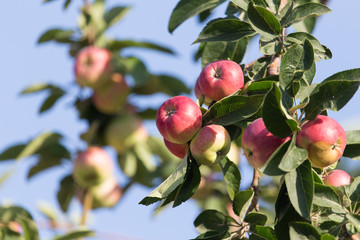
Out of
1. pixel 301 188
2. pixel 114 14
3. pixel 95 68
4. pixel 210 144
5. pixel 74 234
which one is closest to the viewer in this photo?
pixel 301 188

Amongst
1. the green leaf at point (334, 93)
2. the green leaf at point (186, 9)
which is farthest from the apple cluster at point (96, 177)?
the green leaf at point (334, 93)

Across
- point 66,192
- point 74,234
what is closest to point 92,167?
point 66,192

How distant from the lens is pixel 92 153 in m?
3.06

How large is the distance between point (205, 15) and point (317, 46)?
30.3 inches

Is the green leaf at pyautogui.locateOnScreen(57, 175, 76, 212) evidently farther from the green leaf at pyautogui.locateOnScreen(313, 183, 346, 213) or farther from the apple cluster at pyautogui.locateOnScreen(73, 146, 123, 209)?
the green leaf at pyautogui.locateOnScreen(313, 183, 346, 213)

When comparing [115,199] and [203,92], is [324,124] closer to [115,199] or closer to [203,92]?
[203,92]

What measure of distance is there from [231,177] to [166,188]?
0.19 metres

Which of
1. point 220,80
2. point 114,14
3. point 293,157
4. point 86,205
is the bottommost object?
point 86,205

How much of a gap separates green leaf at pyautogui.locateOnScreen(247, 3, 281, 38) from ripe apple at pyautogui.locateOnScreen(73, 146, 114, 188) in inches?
76.1

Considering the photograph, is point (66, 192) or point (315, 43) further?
point (66, 192)

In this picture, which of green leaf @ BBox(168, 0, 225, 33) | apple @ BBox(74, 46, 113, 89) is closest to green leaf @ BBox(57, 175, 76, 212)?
apple @ BBox(74, 46, 113, 89)

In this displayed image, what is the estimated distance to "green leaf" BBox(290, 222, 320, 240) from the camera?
3.26ft

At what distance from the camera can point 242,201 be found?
114 centimetres

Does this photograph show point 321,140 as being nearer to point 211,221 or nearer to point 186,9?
point 211,221
